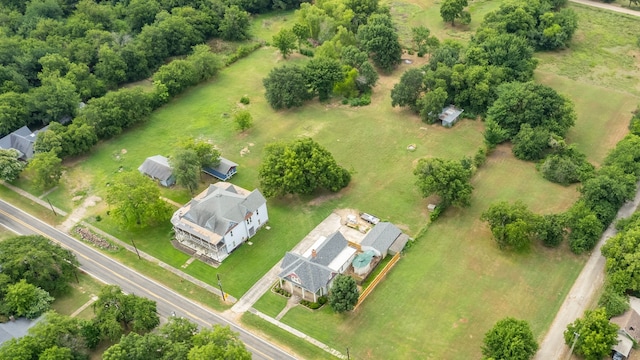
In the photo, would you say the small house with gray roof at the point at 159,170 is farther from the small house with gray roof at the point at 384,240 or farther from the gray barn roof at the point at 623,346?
the gray barn roof at the point at 623,346

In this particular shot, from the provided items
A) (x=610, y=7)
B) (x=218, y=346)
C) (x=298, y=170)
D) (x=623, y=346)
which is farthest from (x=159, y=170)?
(x=610, y=7)

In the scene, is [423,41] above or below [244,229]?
above

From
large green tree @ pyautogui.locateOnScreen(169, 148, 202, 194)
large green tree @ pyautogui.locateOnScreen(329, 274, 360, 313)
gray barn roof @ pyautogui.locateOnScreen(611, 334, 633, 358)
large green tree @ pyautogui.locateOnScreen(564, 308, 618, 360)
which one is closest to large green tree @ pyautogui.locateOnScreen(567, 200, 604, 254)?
large green tree @ pyautogui.locateOnScreen(564, 308, 618, 360)

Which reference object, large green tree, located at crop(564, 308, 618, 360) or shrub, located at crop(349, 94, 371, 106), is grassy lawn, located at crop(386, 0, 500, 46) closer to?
shrub, located at crop(349, 94, 371, 106)

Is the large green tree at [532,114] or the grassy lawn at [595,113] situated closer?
the large green tree at [532,114]

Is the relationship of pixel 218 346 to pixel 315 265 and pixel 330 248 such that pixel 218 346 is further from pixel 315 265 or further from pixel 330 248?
pixel 330 248

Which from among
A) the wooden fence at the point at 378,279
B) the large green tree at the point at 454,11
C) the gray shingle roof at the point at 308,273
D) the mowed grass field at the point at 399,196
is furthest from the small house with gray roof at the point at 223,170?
the large green tree at the point at 454,11
